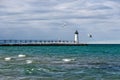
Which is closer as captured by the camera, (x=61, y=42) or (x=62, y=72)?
(x=62, y=72)

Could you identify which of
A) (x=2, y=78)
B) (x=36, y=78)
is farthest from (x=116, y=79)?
(x=2, y=78)

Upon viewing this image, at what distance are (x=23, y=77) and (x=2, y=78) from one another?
1829 millimetres

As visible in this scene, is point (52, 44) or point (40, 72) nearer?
point (40, 72)

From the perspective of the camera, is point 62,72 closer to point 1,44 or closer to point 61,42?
point 1,44

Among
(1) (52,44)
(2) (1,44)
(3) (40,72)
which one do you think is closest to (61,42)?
(1) (52,44)

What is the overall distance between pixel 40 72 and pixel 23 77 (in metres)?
3.90

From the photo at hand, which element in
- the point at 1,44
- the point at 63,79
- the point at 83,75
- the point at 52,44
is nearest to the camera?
the point at 63,79

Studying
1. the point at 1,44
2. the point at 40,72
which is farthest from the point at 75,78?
the point at 1,44

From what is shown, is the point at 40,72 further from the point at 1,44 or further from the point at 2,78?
the point at 1,44

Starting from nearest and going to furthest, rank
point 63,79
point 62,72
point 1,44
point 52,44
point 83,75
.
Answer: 1. point 63,79
2. point 83,75
3. point 62,72
4. point 1,44
5. point 52,44

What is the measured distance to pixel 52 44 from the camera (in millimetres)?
171875

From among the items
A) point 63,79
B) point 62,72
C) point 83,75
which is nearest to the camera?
point 63,79

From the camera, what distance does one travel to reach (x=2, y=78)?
1139 inches

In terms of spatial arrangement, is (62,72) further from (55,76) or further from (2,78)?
(2,78)
